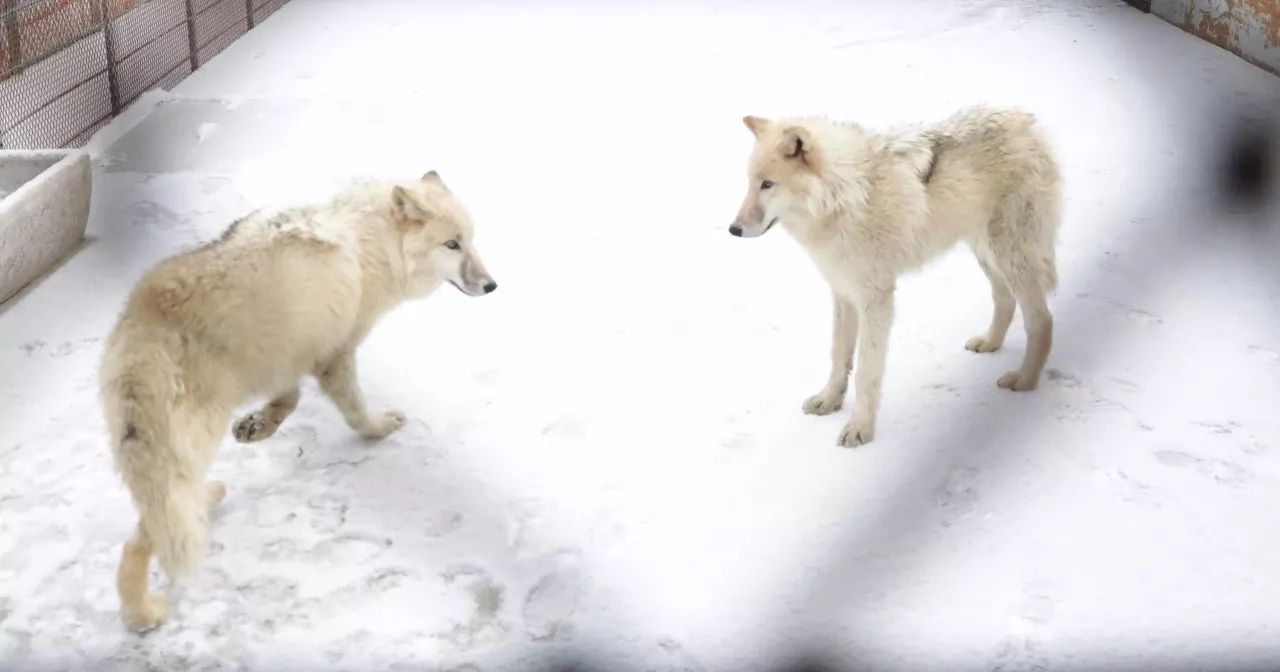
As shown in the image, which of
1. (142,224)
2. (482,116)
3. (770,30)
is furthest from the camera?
(770,30)

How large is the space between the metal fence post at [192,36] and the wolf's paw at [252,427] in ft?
12.5

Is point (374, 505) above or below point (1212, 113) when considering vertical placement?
below

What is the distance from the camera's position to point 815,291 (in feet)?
13.2

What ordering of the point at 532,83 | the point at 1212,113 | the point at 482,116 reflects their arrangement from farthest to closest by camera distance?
the point at 532,83, the point at 482,116, the point at 1212,113

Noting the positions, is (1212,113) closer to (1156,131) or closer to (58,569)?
(1156,131)

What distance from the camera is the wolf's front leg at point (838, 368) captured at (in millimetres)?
3264

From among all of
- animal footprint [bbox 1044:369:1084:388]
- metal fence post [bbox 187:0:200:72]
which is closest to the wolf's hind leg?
animal footprint [bbox 1044:369:1084:388]

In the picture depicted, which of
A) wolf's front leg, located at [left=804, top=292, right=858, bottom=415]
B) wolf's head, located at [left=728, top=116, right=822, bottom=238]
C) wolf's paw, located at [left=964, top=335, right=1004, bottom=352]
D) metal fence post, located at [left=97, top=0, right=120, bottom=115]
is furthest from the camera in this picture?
metal fence post, located at [left=97, top=0, right=120, bottom=115]

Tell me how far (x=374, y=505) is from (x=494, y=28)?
473cm

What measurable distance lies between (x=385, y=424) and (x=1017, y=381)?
5.84ft

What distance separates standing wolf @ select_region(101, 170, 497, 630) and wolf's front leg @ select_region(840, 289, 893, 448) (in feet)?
3.23

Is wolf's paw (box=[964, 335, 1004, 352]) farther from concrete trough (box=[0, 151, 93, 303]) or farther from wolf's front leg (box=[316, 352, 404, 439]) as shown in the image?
concrete trough (box=[0, 151, 93, 303])

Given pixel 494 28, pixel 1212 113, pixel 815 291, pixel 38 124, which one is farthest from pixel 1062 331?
pixel 494 28

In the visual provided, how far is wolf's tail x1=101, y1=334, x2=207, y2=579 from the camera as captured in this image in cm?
221
